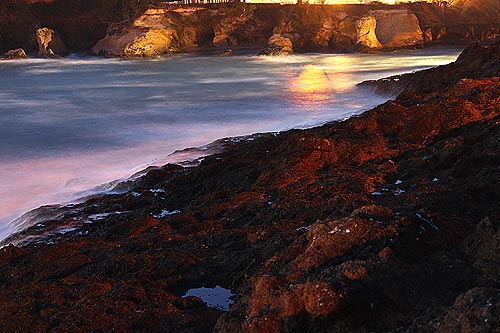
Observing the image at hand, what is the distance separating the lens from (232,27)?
41406 millimetres

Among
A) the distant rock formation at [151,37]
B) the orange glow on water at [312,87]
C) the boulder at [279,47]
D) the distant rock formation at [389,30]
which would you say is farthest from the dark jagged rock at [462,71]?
the distant rock formation at [151,37]

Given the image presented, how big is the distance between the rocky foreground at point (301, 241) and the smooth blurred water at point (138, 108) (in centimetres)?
222

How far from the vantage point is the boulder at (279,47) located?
35.0 meters

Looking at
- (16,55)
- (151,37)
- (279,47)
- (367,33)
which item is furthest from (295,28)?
(16,55)

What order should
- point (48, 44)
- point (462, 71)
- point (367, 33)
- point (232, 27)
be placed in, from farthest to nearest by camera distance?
point (232, 27), point (367, 33), point (48, 44), point (462, 71)

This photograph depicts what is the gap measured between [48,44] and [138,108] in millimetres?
21673

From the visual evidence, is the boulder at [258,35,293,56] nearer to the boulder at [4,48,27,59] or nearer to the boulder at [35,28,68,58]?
the boulder at [35,28,68,58]

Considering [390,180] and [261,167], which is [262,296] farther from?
[261,167]

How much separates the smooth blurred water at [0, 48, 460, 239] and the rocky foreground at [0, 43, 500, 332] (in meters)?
2.22

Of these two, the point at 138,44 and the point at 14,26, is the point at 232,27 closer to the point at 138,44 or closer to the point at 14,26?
the point at 138,44

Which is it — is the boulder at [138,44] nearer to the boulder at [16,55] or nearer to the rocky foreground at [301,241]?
the boulder at [16,55]

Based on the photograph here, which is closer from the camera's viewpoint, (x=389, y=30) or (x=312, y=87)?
(x=312, y=87)

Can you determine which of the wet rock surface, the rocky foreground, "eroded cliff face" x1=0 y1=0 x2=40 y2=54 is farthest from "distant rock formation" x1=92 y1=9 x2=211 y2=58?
the rocky foreground

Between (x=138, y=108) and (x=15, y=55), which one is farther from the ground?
(x=15, y=55)
